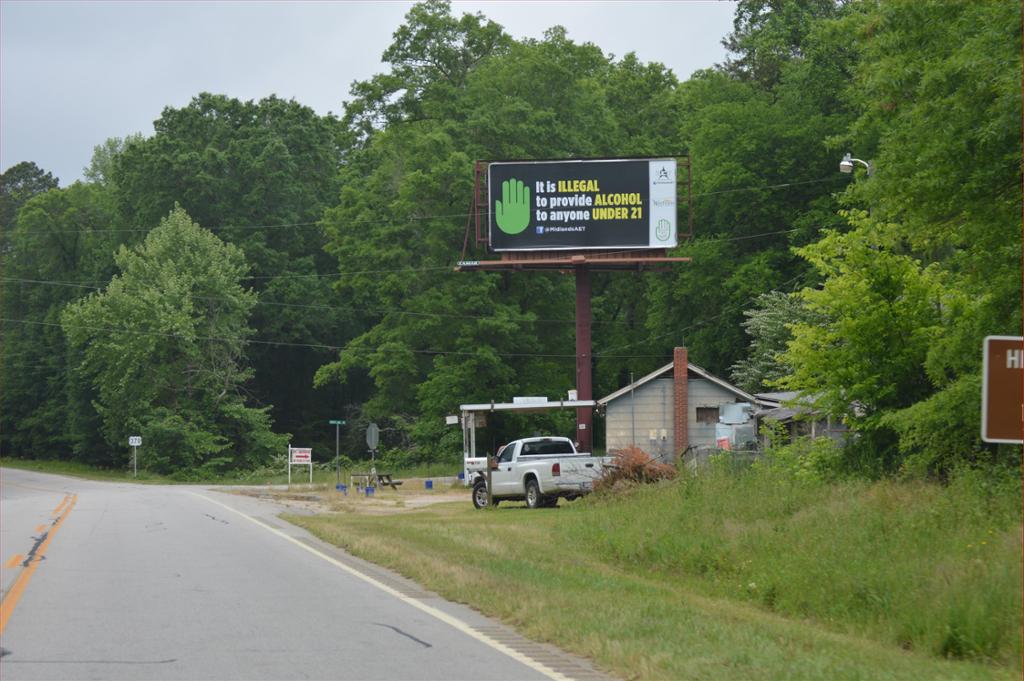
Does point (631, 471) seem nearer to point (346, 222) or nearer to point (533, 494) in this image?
point (533, 494)

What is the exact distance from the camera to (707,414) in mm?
45312

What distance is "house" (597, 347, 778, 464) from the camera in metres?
44.8

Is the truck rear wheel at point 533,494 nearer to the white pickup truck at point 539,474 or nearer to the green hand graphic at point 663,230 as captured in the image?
the white pickup truck at point 539,474

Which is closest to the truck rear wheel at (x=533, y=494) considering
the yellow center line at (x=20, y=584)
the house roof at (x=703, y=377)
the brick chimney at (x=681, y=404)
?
the yellow center line at (x=20, y=584)

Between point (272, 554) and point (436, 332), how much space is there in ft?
157

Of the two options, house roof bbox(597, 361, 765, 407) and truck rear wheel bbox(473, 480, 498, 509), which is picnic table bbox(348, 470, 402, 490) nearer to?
house roof bbox(597, 361, 765, 407)

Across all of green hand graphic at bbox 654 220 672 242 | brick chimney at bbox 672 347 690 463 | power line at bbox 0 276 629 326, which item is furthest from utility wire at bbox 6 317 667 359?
brick chimney at bbox 672 347 690 463

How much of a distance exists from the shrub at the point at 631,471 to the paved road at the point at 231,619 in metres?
7.96

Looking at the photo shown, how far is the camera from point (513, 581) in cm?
1581

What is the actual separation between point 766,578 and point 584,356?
122ft

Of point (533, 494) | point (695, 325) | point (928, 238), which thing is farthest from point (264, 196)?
point (928, 238)

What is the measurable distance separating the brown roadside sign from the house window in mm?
37693

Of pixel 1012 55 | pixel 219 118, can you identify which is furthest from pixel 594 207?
pixel 219 118

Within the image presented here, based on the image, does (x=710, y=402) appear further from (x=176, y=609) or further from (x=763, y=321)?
(x=176, y=609)
